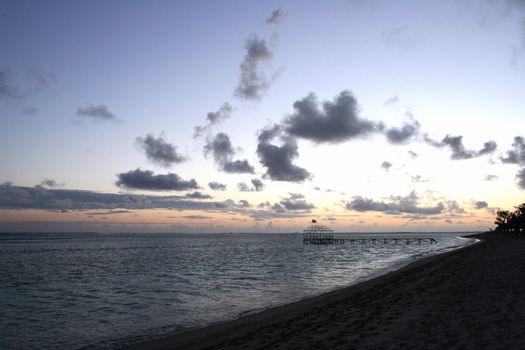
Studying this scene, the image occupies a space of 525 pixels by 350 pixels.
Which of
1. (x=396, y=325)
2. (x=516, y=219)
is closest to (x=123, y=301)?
(x=396, y=325)

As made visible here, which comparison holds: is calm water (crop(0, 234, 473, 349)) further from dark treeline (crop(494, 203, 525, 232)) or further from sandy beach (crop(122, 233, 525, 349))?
dark treeline (crop(494, 203, 525, 232))

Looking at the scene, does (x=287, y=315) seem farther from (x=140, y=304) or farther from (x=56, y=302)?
(x=56, y=302)

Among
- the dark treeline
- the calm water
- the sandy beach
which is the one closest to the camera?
the sandy beach

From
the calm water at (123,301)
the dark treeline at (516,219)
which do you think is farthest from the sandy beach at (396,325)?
the dark treeline at (516,219)

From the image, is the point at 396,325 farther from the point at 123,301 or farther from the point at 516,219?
the point at 516,219

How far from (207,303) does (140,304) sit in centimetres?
422

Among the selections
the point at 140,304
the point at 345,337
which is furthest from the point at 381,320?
the point at 140,304

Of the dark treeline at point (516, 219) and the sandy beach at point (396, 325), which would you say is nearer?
the sandy beach at point (396, 325)

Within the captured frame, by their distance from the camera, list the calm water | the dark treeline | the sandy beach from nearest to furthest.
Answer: the sandy beach, the calm water, the dark treeline

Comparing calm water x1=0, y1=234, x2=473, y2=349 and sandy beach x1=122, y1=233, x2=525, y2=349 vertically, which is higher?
sandy beach x1=122, y1=233, x2=525, y2=349

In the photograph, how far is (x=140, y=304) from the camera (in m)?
24.5

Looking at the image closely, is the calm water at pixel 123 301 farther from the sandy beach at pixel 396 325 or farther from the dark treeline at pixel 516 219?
the dark treeline at pixel 516 219

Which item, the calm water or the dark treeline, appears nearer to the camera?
the calm water

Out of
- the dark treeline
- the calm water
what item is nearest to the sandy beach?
the calm water
